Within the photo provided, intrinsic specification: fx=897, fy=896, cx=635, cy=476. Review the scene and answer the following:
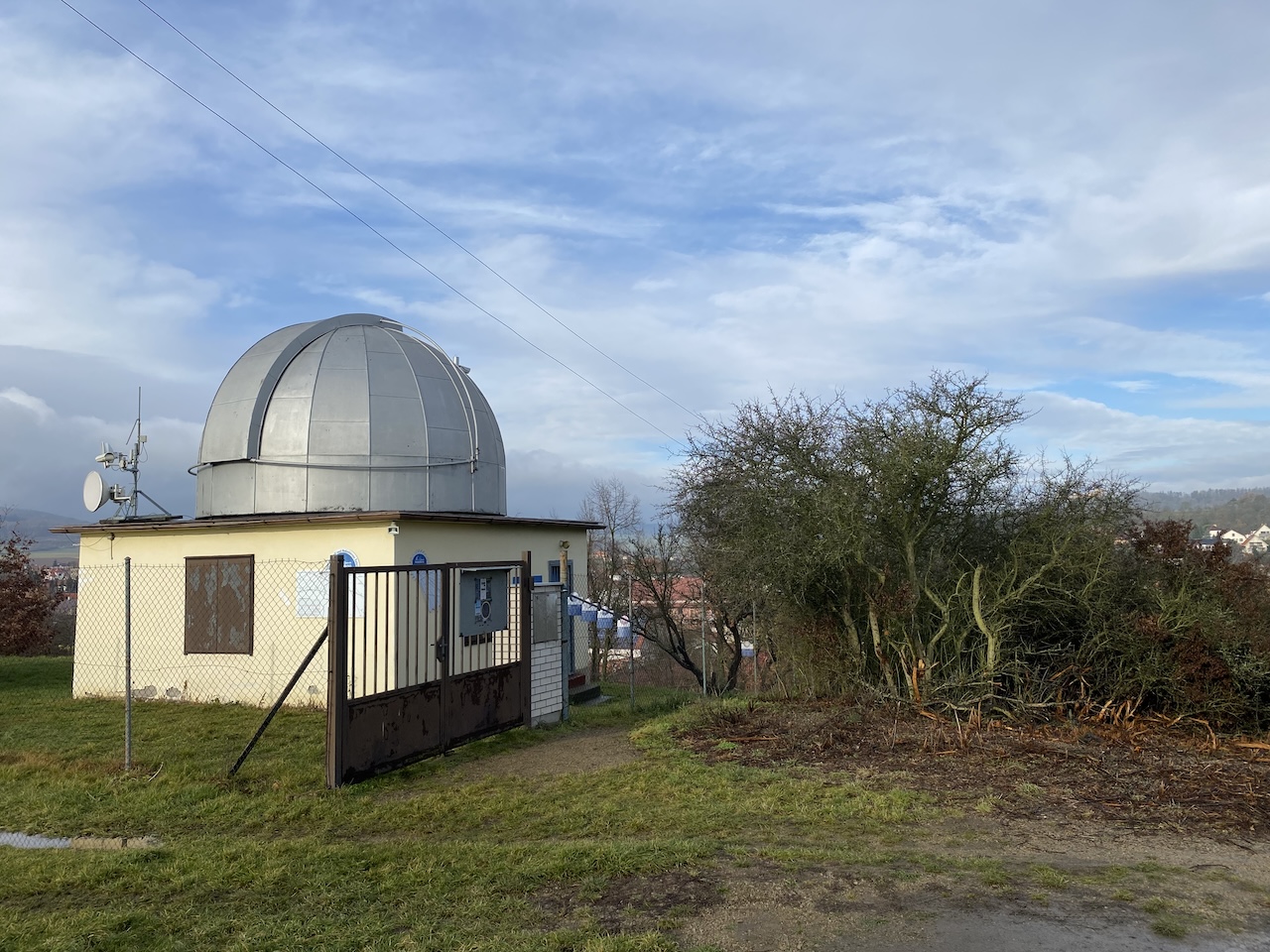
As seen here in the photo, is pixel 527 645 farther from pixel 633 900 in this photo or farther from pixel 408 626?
pixel 633 900

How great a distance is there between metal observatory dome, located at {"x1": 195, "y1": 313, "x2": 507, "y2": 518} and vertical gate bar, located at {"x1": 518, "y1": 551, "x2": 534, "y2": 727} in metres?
4.25

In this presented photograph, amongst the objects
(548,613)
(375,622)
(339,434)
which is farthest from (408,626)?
(339,434)

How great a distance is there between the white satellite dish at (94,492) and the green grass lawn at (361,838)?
6310mm

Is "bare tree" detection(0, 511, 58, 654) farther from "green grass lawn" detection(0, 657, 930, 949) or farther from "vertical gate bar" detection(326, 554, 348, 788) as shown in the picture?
"vertical gate bar" detection(326, 554, 348, 788)

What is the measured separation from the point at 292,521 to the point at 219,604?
7.02ft

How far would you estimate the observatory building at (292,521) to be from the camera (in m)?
13.5

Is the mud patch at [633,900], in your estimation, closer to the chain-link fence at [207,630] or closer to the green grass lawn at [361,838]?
the green grass lawn at [361,838]

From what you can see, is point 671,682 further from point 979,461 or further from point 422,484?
point 979,461

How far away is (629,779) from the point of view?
815cm

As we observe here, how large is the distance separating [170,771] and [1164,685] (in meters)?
10.5

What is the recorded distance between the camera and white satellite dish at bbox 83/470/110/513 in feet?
52.1

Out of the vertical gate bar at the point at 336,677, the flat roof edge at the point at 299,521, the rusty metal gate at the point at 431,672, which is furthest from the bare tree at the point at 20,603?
the vertical gate bar at the point at 336,677

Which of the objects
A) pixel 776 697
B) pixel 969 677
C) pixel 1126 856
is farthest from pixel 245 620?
pixel 1126 856

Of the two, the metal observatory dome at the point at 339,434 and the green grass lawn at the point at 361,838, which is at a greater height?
the metal observatory dome at the point at 339,434
